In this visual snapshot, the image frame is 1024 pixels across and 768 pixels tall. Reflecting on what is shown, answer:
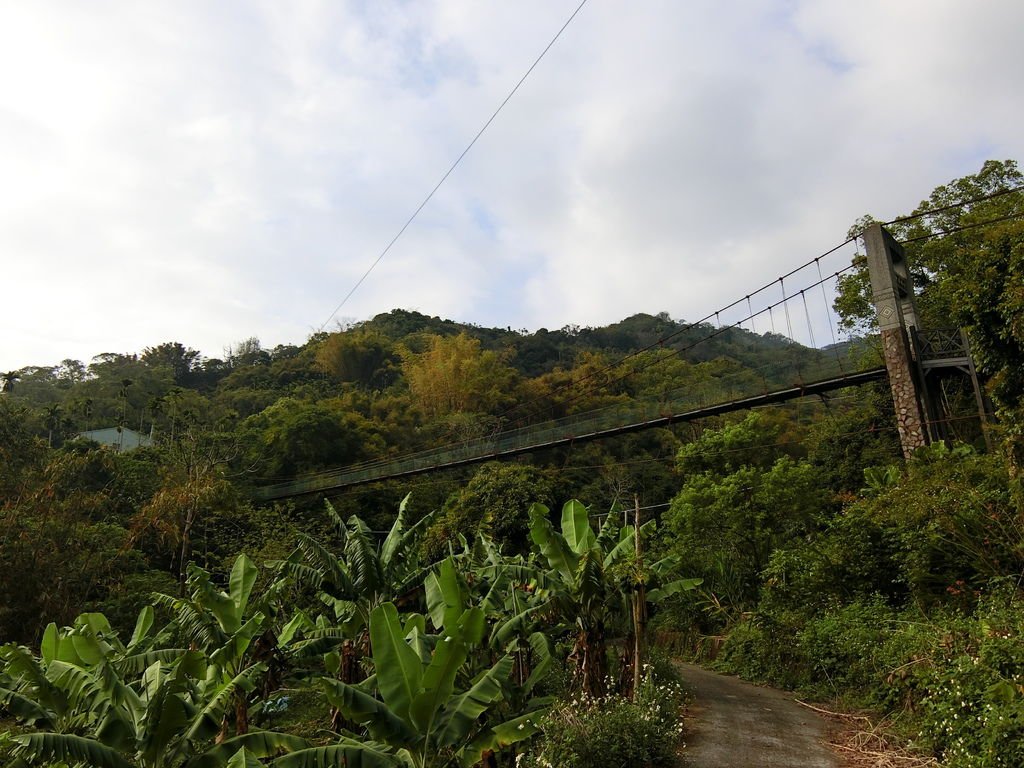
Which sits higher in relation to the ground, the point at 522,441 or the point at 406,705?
the point at 522,441

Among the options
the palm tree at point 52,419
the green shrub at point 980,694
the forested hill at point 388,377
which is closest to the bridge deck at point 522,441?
the forested hill at point 388,377

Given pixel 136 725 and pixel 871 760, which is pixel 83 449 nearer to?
pixel 136 725

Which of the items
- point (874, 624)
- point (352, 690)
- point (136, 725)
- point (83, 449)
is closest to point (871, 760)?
point (874, 624)

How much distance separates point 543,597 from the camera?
705 cm

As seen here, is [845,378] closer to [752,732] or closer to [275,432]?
[752,732]

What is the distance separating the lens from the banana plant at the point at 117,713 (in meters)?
4.08

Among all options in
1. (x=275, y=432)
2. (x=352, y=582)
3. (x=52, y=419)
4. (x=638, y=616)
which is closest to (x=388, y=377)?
(x=275, y=432)

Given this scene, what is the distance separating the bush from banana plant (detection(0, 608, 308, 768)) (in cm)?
192

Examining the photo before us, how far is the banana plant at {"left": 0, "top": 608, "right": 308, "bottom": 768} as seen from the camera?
13.4 feet

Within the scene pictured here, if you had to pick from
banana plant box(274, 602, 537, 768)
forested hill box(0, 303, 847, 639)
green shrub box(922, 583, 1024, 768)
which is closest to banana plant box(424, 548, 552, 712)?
banana plant box(274, 602, 537, 768)

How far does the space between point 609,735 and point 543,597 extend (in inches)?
82.9

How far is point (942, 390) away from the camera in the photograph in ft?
33.8

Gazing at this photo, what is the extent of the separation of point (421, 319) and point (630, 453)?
81.5 ft

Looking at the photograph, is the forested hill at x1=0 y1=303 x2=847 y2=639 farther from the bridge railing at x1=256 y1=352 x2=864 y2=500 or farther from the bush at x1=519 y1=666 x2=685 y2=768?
the bush at x1=519 y1=666 x2=685 y2=768
